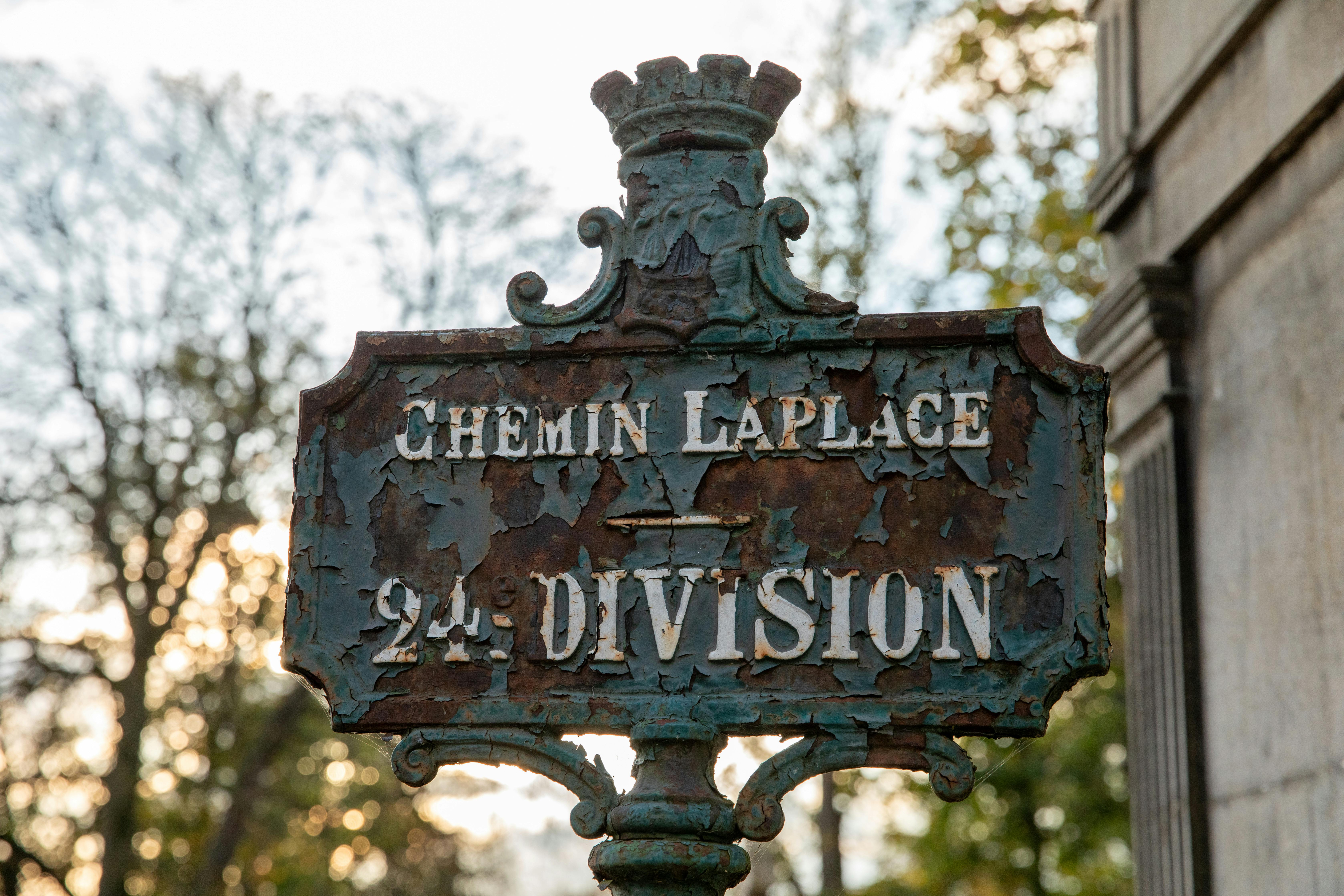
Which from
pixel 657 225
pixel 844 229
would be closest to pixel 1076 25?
pixel 844 229

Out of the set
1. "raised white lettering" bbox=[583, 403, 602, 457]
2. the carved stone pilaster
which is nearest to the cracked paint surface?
"raised white lettering" bbox=[583, 403, 602, 457]

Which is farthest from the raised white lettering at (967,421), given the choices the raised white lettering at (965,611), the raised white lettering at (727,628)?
the raised white lettering at (727,628)

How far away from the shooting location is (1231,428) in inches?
196

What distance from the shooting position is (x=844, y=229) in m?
14.8

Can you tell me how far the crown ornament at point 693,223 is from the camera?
3328mm

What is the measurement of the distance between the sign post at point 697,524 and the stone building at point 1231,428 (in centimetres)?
159

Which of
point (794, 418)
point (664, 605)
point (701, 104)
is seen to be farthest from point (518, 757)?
point (701, 104)

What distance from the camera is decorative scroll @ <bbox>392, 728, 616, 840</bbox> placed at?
10.1 feet

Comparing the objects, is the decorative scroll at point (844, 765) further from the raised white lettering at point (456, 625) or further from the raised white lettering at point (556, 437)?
the raised white lettering at point (556, 437)

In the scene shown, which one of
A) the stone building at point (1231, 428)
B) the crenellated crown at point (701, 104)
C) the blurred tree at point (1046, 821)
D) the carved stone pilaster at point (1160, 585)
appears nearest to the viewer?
the crenellated crown at point (701, 104)

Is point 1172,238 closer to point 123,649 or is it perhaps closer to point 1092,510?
point 1092,510

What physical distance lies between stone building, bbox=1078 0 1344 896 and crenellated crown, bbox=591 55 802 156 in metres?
1.86

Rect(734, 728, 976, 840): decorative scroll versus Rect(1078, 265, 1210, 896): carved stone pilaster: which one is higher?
Rect(1078, 265, 1210, 896): carved stone pilaster

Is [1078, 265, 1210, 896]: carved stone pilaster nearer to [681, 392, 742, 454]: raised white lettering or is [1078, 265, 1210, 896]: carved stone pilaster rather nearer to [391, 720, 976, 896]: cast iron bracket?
[391, 720, 976, 896]: cast iron bracket
